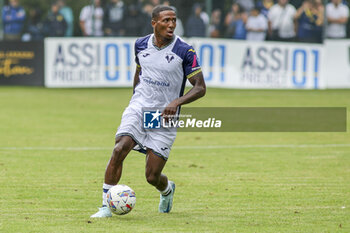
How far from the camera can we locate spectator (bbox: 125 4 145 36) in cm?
2398

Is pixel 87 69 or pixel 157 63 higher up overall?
pixel 157 63

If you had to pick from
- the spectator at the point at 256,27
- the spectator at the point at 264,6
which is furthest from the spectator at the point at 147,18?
the spectator at the point at 264,6

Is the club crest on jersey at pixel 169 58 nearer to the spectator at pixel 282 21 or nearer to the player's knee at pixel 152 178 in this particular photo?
the player's knee at pixel 152 178

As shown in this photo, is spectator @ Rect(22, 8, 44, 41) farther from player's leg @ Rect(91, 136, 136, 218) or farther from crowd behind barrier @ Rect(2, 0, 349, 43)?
player's leg @ Rect(91, 136, 136, 218)

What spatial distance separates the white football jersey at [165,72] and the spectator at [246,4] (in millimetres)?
16743

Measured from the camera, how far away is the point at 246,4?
24.3 metres

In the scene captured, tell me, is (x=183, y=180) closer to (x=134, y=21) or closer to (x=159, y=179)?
(x=159, y=179)

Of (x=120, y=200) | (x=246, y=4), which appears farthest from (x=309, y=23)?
(x=120, y=200)

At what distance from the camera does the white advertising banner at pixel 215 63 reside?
77.0 feet

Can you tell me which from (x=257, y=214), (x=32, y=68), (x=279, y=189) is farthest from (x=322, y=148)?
(x=32, y=68)

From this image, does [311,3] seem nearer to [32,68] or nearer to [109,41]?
[109,41]

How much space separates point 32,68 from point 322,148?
43.6 feet

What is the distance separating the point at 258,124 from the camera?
1644 centimetres

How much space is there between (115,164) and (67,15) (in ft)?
58.7
